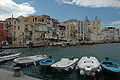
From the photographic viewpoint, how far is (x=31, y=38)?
63500mm

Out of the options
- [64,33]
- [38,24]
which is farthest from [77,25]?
[38,24]

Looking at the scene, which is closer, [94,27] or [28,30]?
[28,30]

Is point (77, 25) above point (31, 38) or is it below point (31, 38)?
above

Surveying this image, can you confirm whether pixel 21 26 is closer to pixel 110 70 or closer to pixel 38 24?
pixel 38 24

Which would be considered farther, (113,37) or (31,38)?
(113,37)

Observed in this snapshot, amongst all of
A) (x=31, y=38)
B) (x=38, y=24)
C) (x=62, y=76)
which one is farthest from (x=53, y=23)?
(x=62, y=76)

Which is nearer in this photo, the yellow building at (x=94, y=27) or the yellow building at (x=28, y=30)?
the yellow building at (x=28, y=30)

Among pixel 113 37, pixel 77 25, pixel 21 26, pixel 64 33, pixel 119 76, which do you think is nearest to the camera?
pixel 119 76

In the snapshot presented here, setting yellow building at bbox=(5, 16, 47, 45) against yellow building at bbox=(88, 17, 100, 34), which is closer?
yellow building at bbox=(5, 16, 47, 45)

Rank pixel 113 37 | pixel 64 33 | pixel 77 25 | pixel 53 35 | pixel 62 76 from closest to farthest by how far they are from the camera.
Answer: pixel 62 76
pixel 53 35
pixel 64 33
pixel 77 25
pixel 113 37

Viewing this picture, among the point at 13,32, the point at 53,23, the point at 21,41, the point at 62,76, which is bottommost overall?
the point at 62,76

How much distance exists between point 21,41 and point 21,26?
274 inches

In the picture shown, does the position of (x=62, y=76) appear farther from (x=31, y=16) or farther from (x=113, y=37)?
(x=113, y=37)

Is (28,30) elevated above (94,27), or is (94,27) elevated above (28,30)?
(94,27)
